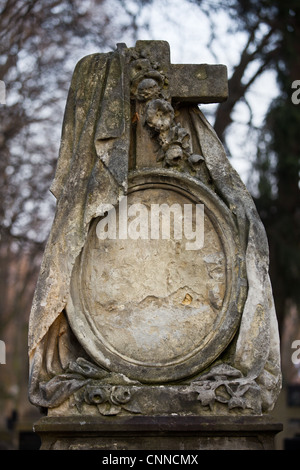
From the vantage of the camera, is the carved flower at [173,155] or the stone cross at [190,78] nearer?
the carved flower at [173,155]

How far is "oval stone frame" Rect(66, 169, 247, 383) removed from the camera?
5.81 metres

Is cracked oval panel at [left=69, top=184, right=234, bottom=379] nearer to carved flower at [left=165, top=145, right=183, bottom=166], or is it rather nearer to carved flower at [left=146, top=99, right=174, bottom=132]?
carved flower at [left=165, top=145, right=183, bottom=166]

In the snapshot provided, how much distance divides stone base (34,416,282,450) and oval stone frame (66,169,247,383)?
397mm

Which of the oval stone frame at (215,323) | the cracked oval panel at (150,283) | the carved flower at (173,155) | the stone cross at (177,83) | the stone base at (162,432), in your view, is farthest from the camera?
the stone cross at (177,83)

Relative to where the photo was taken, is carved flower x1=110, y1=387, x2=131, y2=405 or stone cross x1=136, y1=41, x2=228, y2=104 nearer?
carved flower x1=110, y1=387, x2=131, y2=405

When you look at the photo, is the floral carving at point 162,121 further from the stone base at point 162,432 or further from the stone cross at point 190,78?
the stone base at point 162,432

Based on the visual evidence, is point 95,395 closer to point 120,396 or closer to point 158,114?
point 120,396

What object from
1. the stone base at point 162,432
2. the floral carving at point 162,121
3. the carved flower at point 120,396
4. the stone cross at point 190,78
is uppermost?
the stone cross at point 190,78

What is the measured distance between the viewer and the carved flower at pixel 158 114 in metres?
6.23

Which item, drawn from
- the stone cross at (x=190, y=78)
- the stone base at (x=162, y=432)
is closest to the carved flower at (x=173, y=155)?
the stone cross at (x=190, y=78)

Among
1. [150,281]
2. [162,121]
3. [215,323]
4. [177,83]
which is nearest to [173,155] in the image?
[162,121]

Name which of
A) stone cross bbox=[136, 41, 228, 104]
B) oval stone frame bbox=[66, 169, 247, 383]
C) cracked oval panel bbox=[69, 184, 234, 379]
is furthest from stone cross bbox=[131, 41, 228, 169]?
cracked oval panel bbox=[69, 184, 234, 379]

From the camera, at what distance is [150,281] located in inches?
240

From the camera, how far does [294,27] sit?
14109mm
